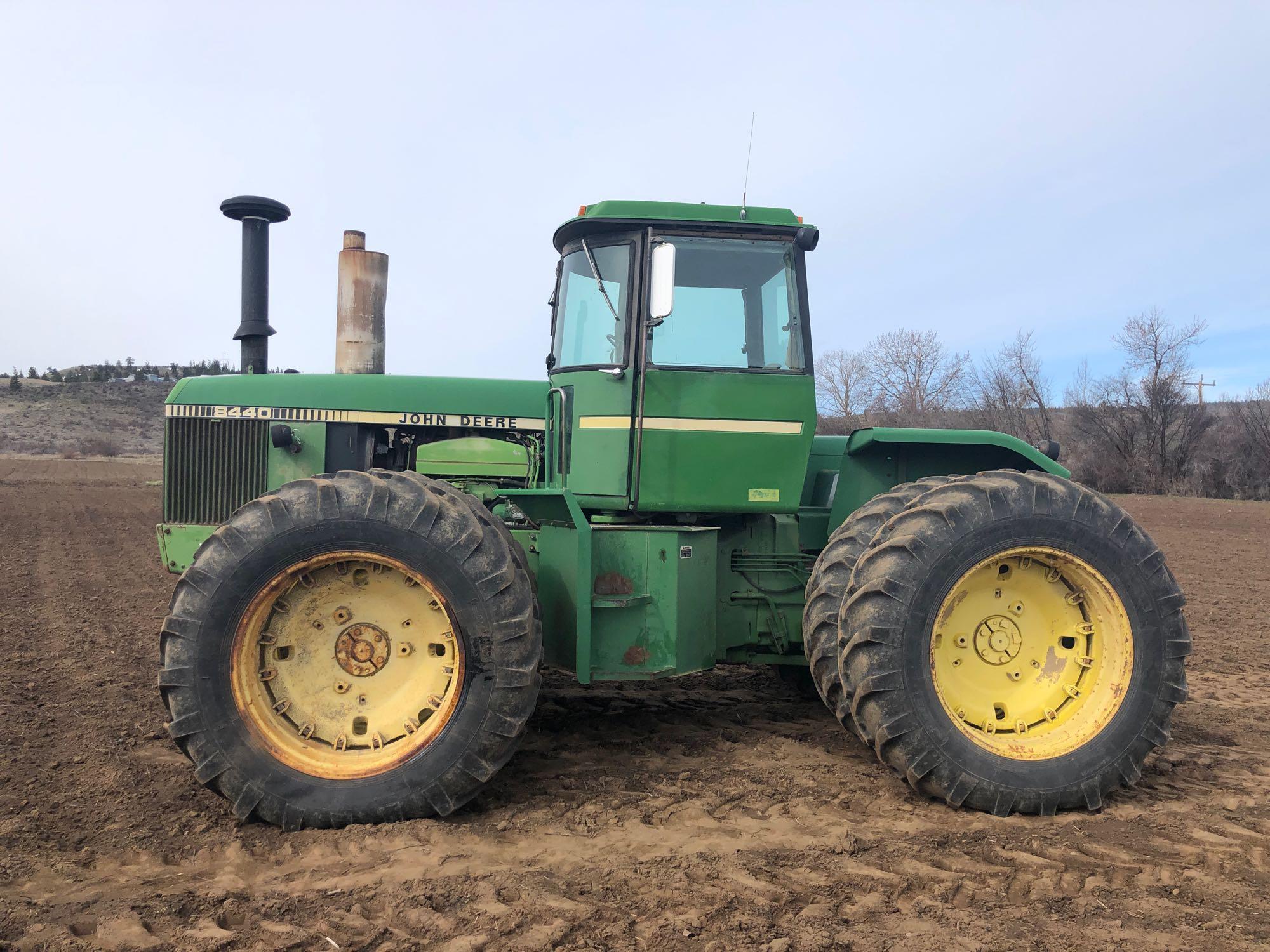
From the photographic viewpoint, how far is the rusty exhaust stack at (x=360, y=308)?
6.11 metres

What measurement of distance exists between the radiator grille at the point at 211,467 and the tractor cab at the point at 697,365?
2.25 meters

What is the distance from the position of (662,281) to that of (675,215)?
559 mm

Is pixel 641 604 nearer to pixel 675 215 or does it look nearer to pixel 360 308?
pixel 675 215

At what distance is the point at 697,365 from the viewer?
4.38m

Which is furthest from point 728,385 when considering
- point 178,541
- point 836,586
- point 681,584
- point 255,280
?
point 255,280

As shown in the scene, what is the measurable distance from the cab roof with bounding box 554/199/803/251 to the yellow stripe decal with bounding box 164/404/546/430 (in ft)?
5.29

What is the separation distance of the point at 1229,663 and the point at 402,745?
640 centimetres

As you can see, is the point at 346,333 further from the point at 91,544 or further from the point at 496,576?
the point at 91,544

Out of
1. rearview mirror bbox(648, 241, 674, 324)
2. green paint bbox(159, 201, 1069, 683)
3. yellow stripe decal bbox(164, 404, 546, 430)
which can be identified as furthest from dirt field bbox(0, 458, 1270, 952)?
rearview mirror bbox(648, 241, 674, 324)

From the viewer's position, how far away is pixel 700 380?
4.36 metres

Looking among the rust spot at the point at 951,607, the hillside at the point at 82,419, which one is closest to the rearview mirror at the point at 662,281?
the rust spot at the point at 951,607

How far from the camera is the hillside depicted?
4872cm

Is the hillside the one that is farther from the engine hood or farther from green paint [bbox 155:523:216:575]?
green paint [bbox 155:523:216:575]

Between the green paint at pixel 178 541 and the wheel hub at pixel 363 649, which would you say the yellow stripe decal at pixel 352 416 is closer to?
the green paint at pixel 178 541
